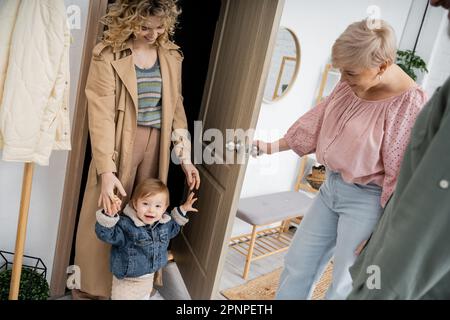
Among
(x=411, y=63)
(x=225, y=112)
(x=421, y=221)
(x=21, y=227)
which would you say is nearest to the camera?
(x=421, y=221)

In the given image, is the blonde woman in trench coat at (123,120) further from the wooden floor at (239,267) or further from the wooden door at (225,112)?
the wooden floor at (239,267)

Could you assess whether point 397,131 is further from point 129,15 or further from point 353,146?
point 129,15

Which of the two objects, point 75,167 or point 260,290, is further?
point 260,290

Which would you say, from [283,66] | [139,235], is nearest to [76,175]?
[139,235]

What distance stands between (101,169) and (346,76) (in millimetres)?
1057

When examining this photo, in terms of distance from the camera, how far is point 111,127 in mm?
1598

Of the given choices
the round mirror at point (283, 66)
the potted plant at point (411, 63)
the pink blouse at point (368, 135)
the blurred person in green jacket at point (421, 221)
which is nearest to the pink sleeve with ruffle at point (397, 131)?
the pink blouse at point (368, 135)

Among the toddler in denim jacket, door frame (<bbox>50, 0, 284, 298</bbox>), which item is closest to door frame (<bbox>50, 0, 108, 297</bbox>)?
door frame (<bbox>50, 0, 284, 298</bbox>)

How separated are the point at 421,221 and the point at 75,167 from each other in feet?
5.05

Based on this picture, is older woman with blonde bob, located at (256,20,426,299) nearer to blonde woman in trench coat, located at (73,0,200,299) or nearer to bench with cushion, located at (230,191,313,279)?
blonde woman in trench coat, located at (73,0,200,299)

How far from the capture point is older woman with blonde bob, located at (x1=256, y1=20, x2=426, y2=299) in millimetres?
1255

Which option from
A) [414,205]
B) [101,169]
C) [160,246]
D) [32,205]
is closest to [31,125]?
[101,169]

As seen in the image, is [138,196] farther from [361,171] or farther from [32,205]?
[361,171]
